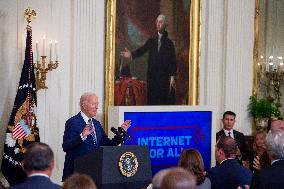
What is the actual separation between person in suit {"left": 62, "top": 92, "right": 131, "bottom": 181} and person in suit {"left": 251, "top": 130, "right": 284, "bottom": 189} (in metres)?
2.23

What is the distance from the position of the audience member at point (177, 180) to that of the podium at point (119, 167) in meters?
1.96

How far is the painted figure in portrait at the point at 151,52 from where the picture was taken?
9.39m

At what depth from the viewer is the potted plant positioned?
35.9ft

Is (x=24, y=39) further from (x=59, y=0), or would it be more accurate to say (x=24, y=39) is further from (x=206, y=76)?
(x=206, y=76)

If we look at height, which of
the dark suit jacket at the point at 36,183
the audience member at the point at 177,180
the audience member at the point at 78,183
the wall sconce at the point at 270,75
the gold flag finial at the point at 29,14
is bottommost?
the dark suit jacket at the point at 36,183

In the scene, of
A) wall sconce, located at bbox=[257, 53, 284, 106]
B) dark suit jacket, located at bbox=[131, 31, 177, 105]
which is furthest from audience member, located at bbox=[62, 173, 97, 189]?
wall sconce, located at bbox=[257, 53, 284, 106]

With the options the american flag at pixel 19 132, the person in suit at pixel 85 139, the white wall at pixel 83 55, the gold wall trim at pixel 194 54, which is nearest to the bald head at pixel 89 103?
the person in suit at pixel 85 139

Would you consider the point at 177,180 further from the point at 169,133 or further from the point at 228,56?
the point at 228,56

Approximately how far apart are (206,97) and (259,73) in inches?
83.8

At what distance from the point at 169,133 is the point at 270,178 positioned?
4.99 metres

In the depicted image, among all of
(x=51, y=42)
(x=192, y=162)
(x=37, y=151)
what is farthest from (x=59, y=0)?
(x=37, y=151)

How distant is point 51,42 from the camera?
330 inches

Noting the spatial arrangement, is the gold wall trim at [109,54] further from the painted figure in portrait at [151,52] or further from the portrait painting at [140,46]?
the painted figure in portrait at [151,52]

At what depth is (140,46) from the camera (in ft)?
31.7
